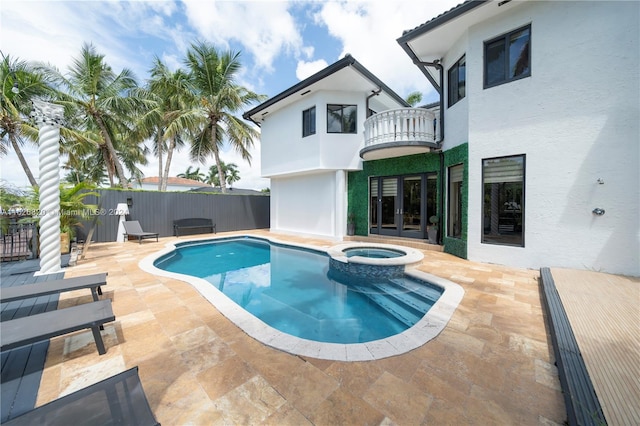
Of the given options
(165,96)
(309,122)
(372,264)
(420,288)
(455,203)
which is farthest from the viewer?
(165,96)

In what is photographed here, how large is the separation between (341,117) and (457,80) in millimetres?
4636

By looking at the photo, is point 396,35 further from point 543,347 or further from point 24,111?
point 24,111

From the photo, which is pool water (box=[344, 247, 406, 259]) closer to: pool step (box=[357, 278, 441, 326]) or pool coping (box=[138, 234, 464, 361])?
pool step (box=[357, 278, 441, 326])

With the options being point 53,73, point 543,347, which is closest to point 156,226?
point 53,73

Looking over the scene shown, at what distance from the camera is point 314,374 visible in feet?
8.14

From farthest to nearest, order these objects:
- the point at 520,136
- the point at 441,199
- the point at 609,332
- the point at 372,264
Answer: the point at 441,199 < the point at 520,136 < the point at 372,264 < the point at 609,332

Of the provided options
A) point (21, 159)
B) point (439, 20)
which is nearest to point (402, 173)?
point (439, 20)

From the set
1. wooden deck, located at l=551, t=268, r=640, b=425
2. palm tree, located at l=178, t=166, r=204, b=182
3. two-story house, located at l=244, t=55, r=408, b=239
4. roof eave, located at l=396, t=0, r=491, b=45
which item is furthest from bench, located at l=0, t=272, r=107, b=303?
palm tree, located at l=178, t=166, r=204, b=182

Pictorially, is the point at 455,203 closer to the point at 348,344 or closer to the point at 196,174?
the point at 348,344

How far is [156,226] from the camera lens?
1212cm

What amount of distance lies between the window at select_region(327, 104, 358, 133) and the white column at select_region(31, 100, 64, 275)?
8.55m

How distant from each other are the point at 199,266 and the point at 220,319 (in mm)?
4985

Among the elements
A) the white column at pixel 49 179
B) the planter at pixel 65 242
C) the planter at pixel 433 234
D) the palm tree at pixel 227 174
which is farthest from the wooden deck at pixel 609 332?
the palm tree at pixel 227 174

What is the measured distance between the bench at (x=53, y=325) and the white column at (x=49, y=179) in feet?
13.6
